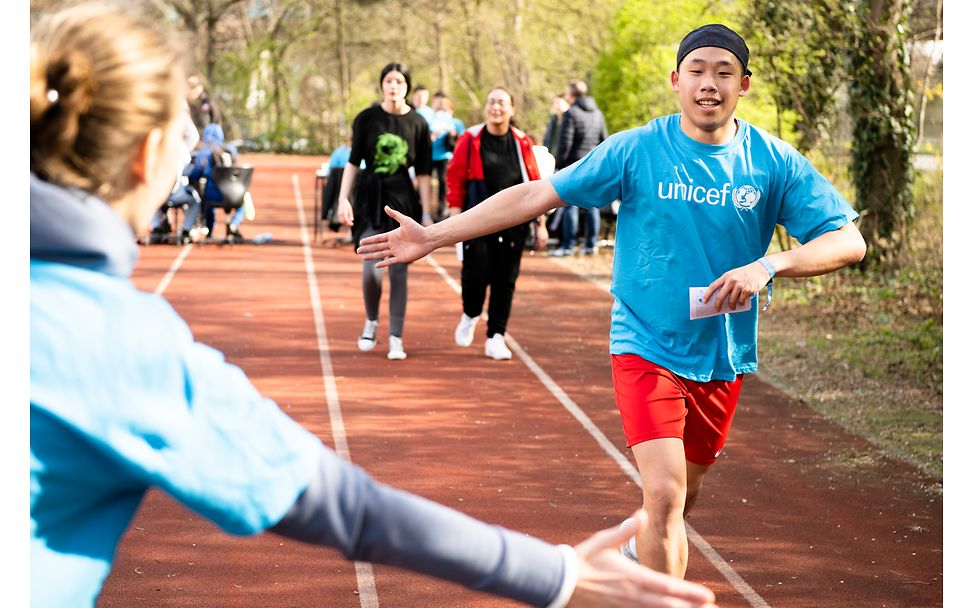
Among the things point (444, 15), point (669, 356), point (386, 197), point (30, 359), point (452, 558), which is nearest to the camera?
point (30, 359)

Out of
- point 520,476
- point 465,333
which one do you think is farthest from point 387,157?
point 520,476

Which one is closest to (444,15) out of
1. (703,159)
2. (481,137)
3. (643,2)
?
(643,2)

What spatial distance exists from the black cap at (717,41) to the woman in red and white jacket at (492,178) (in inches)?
227

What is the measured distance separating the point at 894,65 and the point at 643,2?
6869mm

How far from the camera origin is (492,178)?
10695mm

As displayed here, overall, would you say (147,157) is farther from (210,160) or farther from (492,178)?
(210,160)

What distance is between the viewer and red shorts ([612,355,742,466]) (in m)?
4.43

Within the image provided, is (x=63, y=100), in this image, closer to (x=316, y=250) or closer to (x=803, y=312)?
(x=803, y=312)

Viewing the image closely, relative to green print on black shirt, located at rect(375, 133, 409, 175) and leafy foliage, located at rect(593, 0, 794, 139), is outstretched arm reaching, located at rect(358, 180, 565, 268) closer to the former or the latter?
green print on black shirt, located at rect(375, 133, 409, 175)

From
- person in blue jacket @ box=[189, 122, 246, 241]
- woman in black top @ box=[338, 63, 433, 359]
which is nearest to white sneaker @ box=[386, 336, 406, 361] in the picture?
woman in black top @ box=[338, 63, 433, 359]

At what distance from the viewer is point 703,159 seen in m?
4.57

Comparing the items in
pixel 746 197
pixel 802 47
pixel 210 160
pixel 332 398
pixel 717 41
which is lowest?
pixel 332 398

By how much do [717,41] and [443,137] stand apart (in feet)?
41.8

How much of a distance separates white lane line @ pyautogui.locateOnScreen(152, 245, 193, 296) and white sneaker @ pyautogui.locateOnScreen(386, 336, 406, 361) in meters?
4.14
